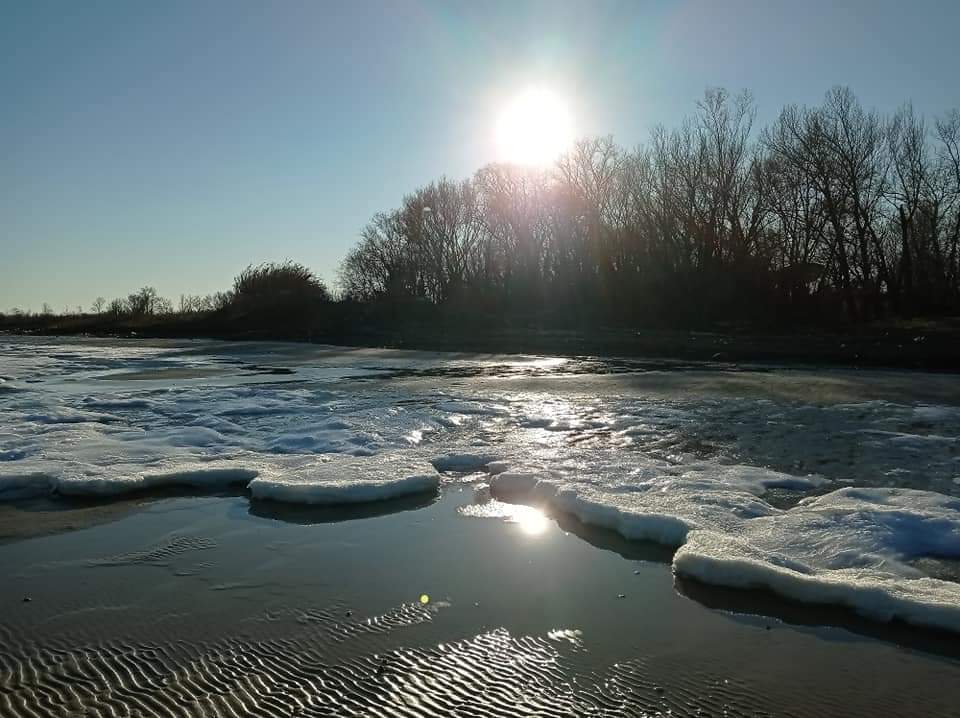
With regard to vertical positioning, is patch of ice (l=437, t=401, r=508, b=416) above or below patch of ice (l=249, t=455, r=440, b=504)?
above

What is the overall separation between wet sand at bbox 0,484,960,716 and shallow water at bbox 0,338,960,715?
0.02m

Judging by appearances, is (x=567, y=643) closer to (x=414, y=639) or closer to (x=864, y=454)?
(x=414, y=639)

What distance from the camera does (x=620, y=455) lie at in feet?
25.5

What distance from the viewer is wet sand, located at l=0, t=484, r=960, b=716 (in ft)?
9.84

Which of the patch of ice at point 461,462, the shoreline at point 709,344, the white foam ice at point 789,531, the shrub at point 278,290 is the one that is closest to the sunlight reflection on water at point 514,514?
the white foam ice at point 789,531

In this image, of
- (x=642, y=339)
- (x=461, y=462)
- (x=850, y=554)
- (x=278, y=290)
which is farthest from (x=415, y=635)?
(x=278, y=290)

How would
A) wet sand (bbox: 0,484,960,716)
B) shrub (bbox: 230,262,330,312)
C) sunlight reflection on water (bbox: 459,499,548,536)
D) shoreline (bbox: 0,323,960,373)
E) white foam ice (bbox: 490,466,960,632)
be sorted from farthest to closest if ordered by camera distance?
shrub (bbox: 230,262,330,312) → shoreline (bbox: 0,323,960,373) → sunlight reflection on water (bbox: 459,499,548,536) → white foam ice (bbox: 490,466,960,632) → wet sand (bbox: 0,484,960,716)

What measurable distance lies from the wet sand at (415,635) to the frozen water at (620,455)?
1.73 ft

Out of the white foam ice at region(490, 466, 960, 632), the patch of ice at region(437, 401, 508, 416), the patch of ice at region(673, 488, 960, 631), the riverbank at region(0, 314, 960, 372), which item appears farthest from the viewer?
the riverbank at region(0, 314, 960, 372)

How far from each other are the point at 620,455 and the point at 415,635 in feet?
15.0

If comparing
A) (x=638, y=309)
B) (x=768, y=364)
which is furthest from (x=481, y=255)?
(x=768, y=364)

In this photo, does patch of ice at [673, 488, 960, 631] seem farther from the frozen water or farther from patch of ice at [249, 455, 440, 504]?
A: patch of ice at [249, 455, 440, 504]

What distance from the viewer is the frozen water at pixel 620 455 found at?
4.71 metres

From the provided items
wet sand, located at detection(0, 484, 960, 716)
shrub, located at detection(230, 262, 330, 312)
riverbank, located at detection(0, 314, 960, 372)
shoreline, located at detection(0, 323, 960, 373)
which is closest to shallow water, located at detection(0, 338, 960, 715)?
wet sand, located at detection(0, 484, 960, 716)
